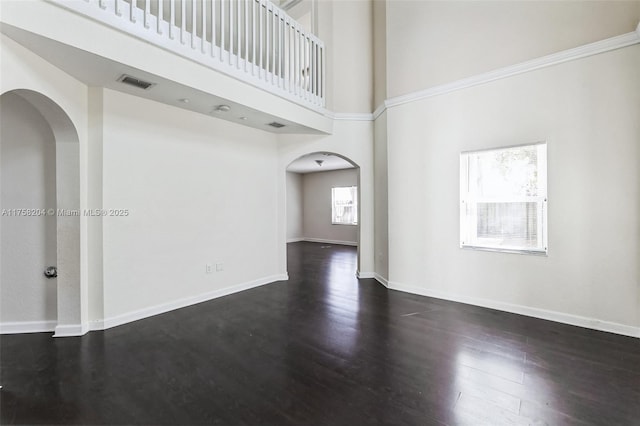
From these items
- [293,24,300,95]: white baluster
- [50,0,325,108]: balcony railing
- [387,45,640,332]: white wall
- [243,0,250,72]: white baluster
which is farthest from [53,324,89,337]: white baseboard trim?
[387,45,640,332]: white wall

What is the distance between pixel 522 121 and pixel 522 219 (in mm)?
1135

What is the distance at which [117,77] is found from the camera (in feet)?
8.59

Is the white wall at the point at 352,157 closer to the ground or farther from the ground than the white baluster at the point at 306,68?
closer to the ground

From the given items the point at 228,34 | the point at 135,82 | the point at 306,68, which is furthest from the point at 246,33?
the point at 135,82

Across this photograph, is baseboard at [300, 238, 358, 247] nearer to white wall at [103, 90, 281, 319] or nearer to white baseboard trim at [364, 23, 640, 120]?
white wall at [103, 90, 281, 319]

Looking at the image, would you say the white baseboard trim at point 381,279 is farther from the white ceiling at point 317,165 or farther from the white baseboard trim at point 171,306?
the white ceiling at point 317,165

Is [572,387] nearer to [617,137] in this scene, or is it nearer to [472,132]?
[617,137]

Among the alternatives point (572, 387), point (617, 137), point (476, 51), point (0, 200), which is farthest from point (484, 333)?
point (0, 200)

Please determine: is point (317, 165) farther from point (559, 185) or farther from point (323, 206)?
point (559, 185)

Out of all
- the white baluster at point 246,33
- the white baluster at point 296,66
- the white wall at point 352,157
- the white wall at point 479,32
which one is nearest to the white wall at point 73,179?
the white baluster at point 246,33

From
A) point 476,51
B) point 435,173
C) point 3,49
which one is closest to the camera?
point 3,49

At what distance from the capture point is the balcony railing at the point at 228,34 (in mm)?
2340

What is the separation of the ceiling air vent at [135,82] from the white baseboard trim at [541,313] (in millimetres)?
4097

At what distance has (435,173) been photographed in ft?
12.6
